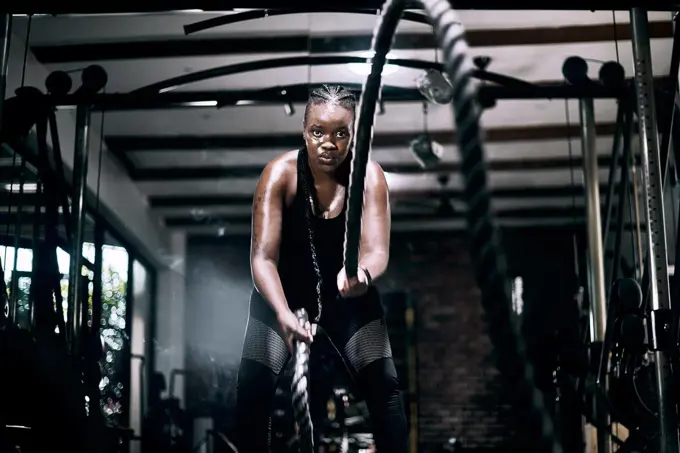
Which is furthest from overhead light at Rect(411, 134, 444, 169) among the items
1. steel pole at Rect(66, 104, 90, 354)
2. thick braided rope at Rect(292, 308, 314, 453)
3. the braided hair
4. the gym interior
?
thick braided rope at Rect(292, 308, 314, 453)

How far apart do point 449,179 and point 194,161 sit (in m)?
2.34

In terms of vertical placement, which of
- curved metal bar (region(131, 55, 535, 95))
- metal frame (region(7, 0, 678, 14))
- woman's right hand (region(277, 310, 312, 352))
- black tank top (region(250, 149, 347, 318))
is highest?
curved metal bar (region(131, 55, 535, 95))

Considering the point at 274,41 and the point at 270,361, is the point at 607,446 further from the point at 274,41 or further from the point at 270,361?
the point at 274,41

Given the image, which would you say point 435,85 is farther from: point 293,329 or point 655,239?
point 293,329

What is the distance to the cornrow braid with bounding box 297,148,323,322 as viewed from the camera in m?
2.14

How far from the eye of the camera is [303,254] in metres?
2.21

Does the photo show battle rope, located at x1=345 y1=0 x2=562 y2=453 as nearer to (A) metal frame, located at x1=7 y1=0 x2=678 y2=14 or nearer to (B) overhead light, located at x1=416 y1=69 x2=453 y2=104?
(A) metal frame, located at x1=7 y1=0 x2=678 y2=14

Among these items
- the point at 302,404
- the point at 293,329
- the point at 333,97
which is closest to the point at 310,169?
the point at 333,97

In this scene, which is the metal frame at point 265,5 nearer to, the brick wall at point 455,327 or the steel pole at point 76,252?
the steel pole at point 76,252

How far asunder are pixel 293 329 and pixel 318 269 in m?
0.35

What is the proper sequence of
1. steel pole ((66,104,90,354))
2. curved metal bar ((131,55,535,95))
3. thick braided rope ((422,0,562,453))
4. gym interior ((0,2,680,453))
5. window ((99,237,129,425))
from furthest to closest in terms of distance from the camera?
window ((99,237,129,425))
curved metal bar ((131,55,535,95))
steel pole ((66,104,90,354))
gym interior ((0,2,680,453))
thick braided rope ((422,0,562,453))

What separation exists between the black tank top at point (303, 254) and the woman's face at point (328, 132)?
124 mm

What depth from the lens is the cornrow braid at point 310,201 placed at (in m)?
2.14

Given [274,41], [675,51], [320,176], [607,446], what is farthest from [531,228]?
[320,176]
